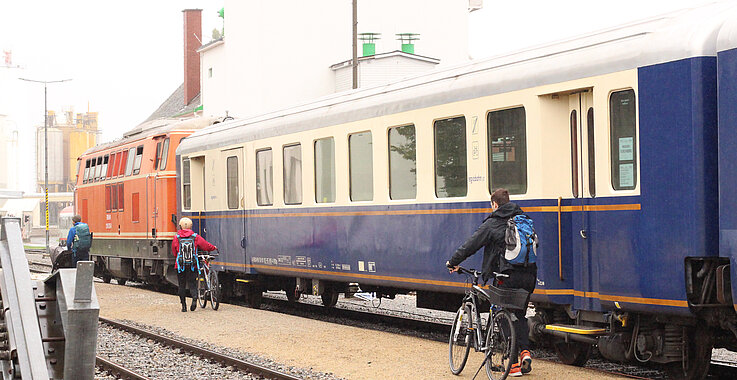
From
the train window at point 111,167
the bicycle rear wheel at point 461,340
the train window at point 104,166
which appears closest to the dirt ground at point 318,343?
the bicycle rear wheel at point 461,340

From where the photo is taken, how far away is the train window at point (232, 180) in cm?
1742

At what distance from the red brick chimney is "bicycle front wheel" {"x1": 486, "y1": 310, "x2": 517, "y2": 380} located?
44237 mm

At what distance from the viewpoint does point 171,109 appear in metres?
56.6

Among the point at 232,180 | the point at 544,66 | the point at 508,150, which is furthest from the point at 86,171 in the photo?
the point at 544,66

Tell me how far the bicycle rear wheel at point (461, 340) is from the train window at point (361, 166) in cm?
368

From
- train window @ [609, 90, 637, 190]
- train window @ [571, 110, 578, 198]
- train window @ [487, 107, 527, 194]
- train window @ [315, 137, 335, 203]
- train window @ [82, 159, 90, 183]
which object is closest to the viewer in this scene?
train window @ [609, 90, 637, 190]

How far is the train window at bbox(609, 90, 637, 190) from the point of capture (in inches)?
358

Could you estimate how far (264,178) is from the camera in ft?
53.5

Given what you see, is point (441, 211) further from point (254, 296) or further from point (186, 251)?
point (254, 296)

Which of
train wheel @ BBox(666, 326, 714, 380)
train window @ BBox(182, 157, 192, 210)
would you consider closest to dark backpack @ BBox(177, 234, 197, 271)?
train window @ BBox(182, 157, 192, 210)

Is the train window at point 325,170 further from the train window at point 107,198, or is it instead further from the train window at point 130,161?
the train window at point 107,198

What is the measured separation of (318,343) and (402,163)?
8.12 ft

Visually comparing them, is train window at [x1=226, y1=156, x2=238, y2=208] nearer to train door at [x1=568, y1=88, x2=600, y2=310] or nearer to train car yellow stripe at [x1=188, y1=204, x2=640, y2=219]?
train car yellow stripe at [x1=188, y1=204, x2=640, y2=219]

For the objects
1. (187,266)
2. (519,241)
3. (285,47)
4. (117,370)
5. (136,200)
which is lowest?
(117,370)
